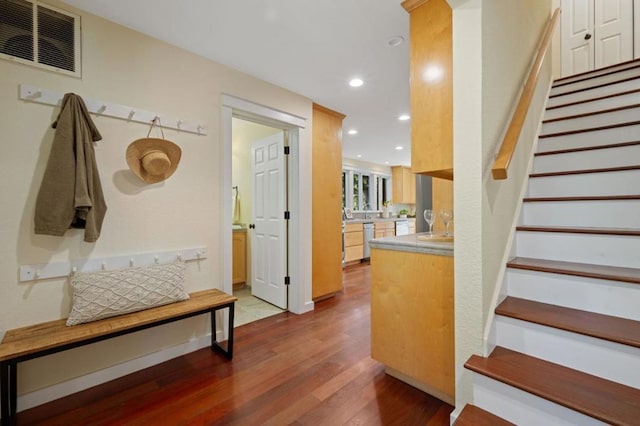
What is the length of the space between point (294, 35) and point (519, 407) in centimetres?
257

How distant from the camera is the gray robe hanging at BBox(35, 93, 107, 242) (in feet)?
5.45

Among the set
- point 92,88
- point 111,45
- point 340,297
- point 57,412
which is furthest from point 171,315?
point 340,297

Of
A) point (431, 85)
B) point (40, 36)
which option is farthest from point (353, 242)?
point (40, 36)

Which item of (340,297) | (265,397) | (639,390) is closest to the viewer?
(639,390)

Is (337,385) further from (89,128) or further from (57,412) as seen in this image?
(89,128)

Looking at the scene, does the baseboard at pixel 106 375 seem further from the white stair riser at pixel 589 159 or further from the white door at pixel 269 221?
the white stair riser at pixel 589 159

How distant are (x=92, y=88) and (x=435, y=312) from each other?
270 cm

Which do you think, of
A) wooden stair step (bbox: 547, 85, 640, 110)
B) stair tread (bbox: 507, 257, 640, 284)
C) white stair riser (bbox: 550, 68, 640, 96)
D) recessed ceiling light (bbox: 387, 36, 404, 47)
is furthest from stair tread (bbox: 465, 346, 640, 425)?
white stair riser (bbox: 550, 68, 640, 96)

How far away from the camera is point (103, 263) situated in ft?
6.26

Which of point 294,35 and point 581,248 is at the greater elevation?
point 294,35

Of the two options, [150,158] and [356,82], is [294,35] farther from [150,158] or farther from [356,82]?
[150,158]

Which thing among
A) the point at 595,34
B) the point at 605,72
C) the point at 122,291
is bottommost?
the point at 122,291

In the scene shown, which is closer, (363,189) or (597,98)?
(597,98)

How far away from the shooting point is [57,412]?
5.34 ft
